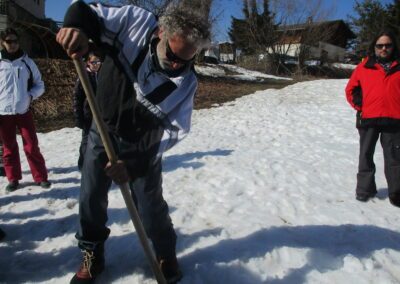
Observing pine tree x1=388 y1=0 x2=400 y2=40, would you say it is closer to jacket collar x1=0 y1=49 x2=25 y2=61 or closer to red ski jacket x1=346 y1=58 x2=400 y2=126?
red ski jacket x1=346 y1=58 x2=400 y2=126

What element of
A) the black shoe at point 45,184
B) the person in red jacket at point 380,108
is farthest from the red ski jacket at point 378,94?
the black shoe at point 45,184

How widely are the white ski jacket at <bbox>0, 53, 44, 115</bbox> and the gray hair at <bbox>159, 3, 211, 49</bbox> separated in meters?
2.93

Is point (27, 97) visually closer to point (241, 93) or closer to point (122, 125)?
point (122, 125)

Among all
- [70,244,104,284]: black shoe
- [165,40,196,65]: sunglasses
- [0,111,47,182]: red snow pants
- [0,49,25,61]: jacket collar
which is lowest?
[70,244,104,284]: black shoe

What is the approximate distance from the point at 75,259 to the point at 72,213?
3.28 feet


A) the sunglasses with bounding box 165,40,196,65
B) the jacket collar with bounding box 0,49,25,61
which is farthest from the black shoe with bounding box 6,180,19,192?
the sunglasses with bounding box 165,40,196,65

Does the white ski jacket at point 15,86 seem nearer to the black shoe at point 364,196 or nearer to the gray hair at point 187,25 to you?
the gray hair at point 187,25

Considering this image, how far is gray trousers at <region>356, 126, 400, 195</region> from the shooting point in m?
4.05

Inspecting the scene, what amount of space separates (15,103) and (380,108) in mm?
4103

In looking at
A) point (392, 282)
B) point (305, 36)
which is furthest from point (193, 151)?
point (305, 36)

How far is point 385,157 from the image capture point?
164 inches

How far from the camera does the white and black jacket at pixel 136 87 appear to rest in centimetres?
222

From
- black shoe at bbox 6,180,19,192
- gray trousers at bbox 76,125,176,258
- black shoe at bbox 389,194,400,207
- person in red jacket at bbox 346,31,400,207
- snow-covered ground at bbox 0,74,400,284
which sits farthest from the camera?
black shoe at bbox 6,180,19,192

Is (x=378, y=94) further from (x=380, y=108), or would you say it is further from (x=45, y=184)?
(x=45, y=184)
